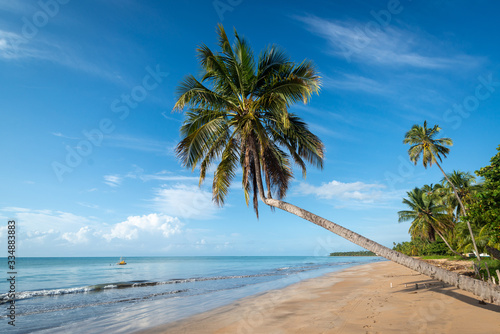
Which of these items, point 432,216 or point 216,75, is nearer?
point 216,75

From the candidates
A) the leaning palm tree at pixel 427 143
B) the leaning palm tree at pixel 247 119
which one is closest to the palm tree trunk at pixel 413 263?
the leaning palm tree at pixel 247 119

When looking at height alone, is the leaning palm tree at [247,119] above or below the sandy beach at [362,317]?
above

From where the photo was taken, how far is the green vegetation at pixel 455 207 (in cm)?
1061

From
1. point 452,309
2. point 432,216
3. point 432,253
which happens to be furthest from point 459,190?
point 452,309

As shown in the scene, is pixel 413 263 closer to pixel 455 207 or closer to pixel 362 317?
pixel 362 317

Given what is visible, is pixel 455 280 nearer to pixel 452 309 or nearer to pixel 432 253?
pixel 452 309

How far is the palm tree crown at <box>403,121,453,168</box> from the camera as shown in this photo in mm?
22484

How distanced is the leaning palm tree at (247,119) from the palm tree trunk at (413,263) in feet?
2.78

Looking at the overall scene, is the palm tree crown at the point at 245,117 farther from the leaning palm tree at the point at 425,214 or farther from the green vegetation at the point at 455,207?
the leaning palm tree at the point at 425,214

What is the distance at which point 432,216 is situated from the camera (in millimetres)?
36812

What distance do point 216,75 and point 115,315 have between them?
1081 cm

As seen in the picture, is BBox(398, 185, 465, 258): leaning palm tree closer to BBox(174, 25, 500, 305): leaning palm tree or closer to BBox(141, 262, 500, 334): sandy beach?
BBox(141, 262, 500, 334): sandy beach

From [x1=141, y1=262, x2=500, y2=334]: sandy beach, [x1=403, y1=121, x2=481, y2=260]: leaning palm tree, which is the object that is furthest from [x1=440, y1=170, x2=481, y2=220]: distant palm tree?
[x1=141, y1=262, x2=500, y2=334]: sandy beach

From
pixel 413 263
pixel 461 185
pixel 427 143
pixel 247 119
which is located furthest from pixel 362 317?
pixel 461 185
